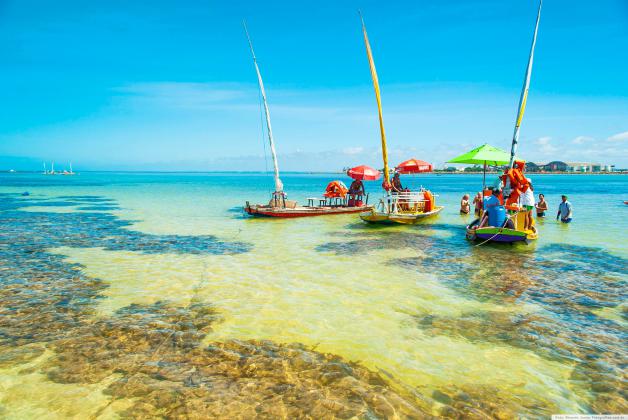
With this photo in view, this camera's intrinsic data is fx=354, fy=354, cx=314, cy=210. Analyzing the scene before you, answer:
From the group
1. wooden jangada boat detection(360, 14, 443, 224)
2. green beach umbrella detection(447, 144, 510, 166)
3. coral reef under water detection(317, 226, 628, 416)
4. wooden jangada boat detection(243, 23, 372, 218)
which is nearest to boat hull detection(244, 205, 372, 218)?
wooden jangada boat detection(243, 23, 372, 218)

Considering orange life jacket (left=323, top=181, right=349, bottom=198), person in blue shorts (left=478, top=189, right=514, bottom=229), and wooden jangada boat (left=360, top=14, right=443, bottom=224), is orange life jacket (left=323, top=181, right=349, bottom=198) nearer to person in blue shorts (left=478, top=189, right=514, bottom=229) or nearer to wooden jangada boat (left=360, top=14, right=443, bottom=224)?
wooden jangada boat (left=360, top=14, right=443, bottom=224)

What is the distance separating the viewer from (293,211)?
2597 cm

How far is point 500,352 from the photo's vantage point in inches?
259

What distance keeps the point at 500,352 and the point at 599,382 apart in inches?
56.5

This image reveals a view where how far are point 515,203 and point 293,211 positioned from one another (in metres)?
14.5

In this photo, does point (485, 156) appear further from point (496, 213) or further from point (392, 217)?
point (392, 217)

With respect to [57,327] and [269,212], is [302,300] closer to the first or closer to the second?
[57,327]

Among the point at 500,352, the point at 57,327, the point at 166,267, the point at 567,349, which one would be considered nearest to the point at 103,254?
the point at 166,267

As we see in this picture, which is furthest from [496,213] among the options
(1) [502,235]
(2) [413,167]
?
(2) [413,167]

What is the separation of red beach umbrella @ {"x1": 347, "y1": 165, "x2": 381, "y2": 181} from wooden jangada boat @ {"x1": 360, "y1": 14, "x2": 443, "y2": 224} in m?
2.67

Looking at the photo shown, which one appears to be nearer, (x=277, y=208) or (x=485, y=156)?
(x=485, y=156)

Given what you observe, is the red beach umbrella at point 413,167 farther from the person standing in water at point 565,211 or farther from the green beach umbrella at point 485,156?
the person standing in water at point 565,211

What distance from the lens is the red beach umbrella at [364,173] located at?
88.8 ft

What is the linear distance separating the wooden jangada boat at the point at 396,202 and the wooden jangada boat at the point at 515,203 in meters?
4.88
